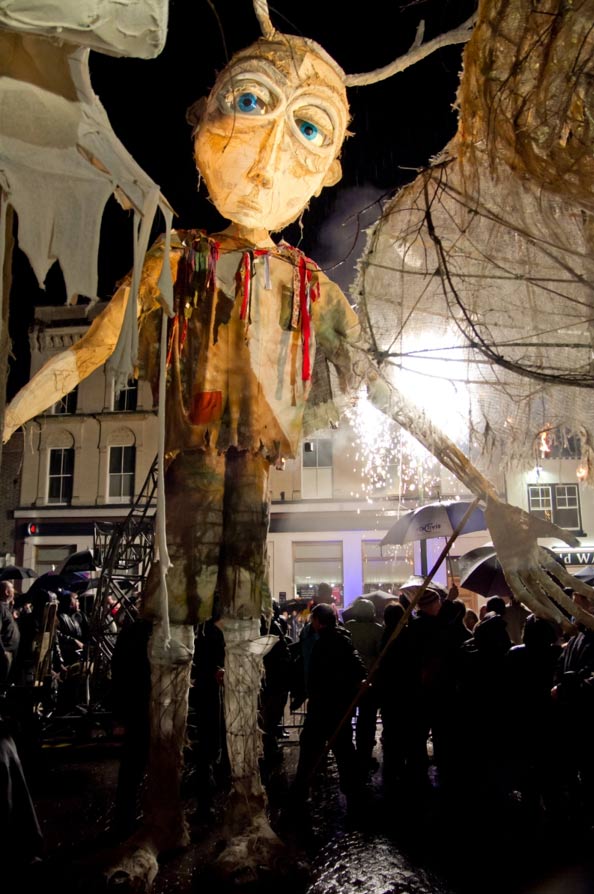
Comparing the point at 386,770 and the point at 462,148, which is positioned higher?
the point at 462,148

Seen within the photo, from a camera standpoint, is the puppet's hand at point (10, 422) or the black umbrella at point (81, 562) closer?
the puppet's hand at point (10, 422)

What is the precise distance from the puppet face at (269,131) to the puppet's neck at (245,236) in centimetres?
4

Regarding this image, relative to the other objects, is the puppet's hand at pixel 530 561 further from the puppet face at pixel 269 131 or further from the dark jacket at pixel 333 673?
the dark jacket at pixel 333 673

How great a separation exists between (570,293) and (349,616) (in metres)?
5.25

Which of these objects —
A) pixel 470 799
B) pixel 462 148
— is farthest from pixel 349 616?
pixel 462 148

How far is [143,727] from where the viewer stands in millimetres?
3285

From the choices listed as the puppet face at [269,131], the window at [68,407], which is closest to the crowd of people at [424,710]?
the puppet face at [269,131]

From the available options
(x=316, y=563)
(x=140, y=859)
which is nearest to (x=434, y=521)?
(x=140, y=859)

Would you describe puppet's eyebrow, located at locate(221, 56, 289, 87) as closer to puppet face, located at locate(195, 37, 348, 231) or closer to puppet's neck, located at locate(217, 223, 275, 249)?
puppet face, located at locate(195, 37, 348, 231)

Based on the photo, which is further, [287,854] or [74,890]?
[287,854]

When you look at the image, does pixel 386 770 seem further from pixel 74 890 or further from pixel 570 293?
pixel 570 293

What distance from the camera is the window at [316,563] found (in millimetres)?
24156

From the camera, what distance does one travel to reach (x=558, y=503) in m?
23.2

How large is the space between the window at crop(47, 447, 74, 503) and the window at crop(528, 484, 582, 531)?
16.8m
